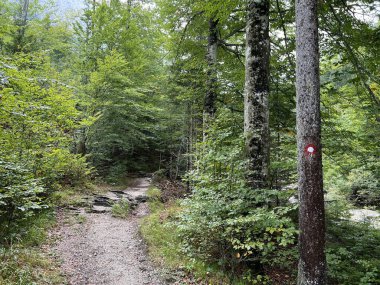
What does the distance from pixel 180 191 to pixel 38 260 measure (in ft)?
36.8

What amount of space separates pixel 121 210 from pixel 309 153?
879 centimetres

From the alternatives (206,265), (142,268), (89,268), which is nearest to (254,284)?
(206,265)

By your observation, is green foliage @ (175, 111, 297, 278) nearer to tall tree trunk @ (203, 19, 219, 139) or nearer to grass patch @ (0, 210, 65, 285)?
grass patch @ (0, 210, 65, 285)

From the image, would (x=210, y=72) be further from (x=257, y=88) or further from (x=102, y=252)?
(x=102, y=252)

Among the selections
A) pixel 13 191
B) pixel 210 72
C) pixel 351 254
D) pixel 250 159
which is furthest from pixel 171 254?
pixel 210 72

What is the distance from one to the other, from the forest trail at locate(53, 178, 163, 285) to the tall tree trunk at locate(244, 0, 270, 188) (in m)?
3.24

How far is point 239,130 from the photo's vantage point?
23.2ft

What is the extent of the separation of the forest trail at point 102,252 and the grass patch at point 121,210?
0.84 ft

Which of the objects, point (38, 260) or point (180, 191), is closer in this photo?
point (38, 260)

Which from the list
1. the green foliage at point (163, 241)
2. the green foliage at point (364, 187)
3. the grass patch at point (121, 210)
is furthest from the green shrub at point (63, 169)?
the green foliage at point (364, 187)

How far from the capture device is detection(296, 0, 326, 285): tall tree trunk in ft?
11.8

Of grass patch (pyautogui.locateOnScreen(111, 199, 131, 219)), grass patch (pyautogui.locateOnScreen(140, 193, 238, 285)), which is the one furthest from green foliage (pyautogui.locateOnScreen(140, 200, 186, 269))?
grass patch (pyautogui.locateOnScreen(111, 199, 131, 219))

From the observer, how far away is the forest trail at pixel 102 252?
18.2ft

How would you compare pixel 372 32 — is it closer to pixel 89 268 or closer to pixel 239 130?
pixel 239 130
